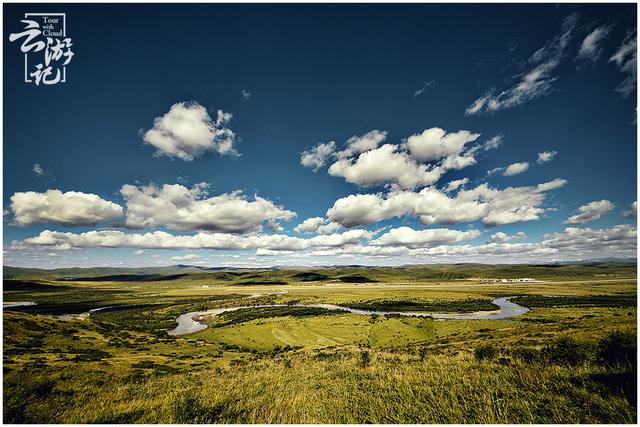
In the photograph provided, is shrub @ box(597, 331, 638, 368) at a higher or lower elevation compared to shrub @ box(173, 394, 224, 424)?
higher

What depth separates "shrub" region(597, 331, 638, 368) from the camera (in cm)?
1163

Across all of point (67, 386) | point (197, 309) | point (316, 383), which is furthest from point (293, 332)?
point (197, 309)

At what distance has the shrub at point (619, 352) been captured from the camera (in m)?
11.6

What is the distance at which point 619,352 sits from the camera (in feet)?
40.5

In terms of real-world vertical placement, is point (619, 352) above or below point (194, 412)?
above

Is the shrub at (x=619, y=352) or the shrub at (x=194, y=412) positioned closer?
the shrub at (x=194, y=412)

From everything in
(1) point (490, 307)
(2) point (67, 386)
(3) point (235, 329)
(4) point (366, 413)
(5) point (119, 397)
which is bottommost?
(1) point (490, 307)

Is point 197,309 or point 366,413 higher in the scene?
point 366,413

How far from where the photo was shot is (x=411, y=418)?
30.0 feet

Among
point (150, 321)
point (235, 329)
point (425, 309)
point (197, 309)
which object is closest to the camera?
point (235, 329)

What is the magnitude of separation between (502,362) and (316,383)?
10036 mm

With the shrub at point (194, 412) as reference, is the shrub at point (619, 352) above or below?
above

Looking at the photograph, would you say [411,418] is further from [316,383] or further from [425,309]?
[425,309]

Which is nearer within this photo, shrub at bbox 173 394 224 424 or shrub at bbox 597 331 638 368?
shrub at bbox 173 394 224 424
